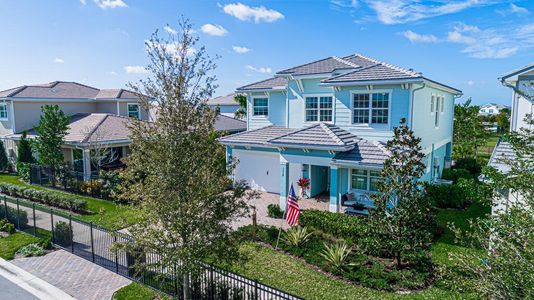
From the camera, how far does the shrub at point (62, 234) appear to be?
13297 millimetres

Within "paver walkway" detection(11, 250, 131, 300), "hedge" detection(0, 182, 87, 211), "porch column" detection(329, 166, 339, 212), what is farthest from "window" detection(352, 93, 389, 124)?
"hedge" detection(0, 182, 87, 211)

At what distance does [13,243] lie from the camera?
1418 cm

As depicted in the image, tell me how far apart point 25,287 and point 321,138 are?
42.3 feet

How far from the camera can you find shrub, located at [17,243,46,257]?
43.2 feet

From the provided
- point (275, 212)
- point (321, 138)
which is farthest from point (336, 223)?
point (321, 138)

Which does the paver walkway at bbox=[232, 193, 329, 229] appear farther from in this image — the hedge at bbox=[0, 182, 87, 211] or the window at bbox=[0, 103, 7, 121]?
the window at bbox=[0, 103, 7, 121]

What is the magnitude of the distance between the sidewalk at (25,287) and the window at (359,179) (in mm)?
13351

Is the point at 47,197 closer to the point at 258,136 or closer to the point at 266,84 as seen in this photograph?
the point at 258,136

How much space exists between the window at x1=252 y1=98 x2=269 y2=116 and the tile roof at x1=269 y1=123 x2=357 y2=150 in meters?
6.30

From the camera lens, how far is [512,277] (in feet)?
15.4

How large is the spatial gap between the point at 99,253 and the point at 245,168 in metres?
12.0

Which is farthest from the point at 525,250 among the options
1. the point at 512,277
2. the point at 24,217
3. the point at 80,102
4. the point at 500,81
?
the point at 80,102

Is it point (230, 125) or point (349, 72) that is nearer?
point (349, 72)

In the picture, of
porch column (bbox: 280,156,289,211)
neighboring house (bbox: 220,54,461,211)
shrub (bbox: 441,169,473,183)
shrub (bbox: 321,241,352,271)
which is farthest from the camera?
shrub (bbox: 441,169,473,183)
